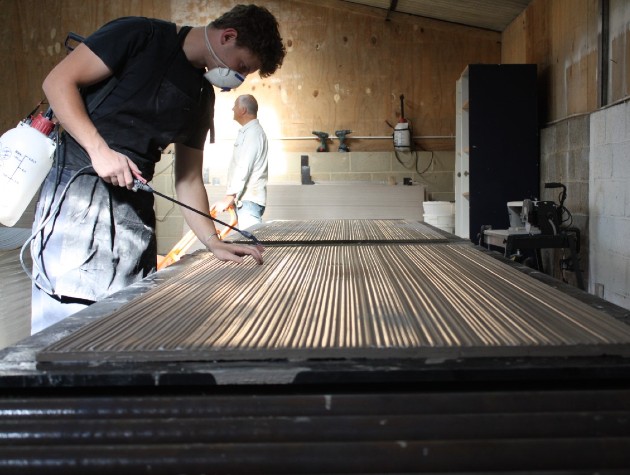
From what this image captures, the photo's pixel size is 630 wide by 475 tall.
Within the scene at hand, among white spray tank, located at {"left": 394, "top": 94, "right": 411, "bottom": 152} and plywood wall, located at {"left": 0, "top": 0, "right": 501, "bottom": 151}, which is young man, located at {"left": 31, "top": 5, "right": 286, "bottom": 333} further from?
plywood wall, located at {"left": 0, "top": 0, "right": 501, "bottom": 151}

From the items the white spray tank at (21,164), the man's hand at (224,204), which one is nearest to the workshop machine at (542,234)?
the man's hand at (224,204)

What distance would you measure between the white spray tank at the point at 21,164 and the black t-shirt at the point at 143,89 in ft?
0.31

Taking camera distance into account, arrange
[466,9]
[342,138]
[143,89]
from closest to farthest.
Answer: [143,89] → [466,9] → [342,138]

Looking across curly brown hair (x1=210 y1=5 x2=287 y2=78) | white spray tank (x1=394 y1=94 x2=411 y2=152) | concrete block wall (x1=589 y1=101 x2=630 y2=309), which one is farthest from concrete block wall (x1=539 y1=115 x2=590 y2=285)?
curly brown hair (x1=210 y1=5 x2=287 y2=78)

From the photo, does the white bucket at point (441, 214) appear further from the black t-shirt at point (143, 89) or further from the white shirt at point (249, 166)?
the black t-shirt at point (143, 89)

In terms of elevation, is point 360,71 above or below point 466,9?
below

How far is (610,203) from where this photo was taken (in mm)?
3445

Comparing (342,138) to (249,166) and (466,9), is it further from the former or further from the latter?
(249,166)

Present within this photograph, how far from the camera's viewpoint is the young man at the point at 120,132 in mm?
1447

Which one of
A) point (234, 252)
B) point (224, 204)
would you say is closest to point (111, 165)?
point (234, 252)

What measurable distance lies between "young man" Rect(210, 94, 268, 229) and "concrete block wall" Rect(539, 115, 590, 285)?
6.93ft

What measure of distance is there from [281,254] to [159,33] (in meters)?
0.66

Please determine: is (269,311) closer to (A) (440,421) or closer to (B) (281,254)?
(A) (440,421)

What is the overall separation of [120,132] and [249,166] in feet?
Result: 8.56
